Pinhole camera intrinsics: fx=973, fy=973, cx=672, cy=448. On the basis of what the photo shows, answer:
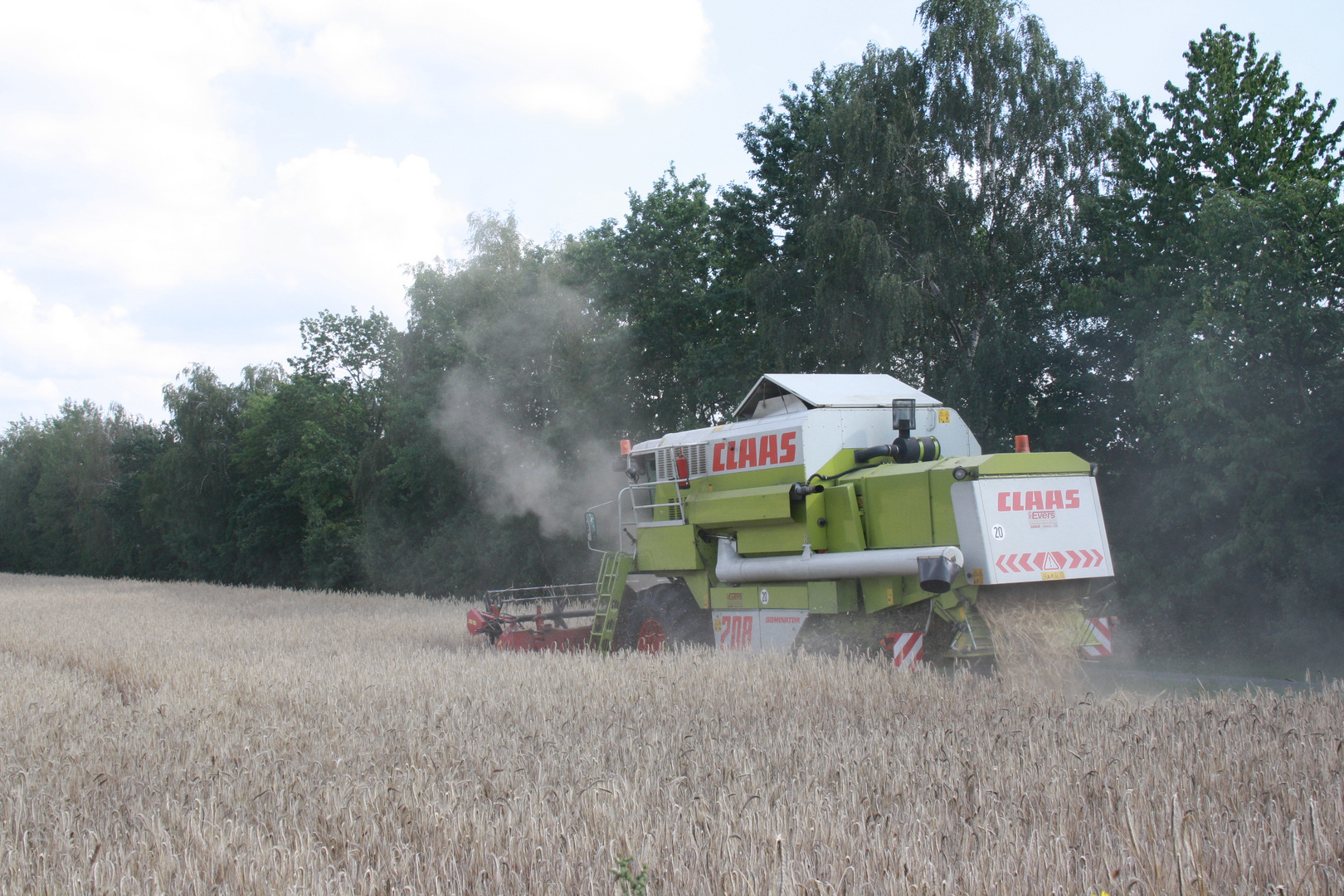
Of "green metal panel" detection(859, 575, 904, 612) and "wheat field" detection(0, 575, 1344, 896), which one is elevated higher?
"green metal panel" detection(859, 575, 904, 612)

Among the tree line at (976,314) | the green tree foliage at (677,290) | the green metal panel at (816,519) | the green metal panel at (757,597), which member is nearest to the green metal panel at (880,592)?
the green metal panel at (816,519)

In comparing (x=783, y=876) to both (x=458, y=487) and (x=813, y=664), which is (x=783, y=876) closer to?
(x=813, y=664)

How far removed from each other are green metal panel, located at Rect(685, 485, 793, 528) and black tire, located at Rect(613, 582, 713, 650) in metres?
1.05

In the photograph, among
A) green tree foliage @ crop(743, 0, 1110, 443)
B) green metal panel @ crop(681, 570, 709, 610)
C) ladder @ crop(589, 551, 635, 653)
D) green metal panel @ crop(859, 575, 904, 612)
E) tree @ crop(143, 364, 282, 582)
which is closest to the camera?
green metal panel @ crop(859, 575, 904, 612)

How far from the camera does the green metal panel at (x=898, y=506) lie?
27.9 ft

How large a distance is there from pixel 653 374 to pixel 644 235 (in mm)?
4144

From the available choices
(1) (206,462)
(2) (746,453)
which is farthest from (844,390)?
(1) (206,462)

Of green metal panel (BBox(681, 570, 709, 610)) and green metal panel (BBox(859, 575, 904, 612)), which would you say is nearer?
green metal panel (BBox(859, 575, 904, 612))

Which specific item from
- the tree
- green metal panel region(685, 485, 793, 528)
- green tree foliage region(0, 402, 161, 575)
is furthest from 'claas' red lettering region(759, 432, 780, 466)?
green tree foliage region(0, 402, 161, 575)

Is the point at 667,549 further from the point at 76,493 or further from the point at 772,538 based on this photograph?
the point at 76,493

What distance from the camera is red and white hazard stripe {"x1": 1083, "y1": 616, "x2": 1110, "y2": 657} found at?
8.57 meters

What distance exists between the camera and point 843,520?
9156mm

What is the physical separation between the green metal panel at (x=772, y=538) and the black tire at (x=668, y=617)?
4.06 feet

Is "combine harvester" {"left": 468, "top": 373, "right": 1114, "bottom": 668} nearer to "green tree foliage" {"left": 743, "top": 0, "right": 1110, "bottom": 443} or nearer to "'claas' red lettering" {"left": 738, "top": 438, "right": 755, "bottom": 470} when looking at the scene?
"'claas' red lettering" {"left": 738, "top": 438, "right": 755, "bottom": 470}
